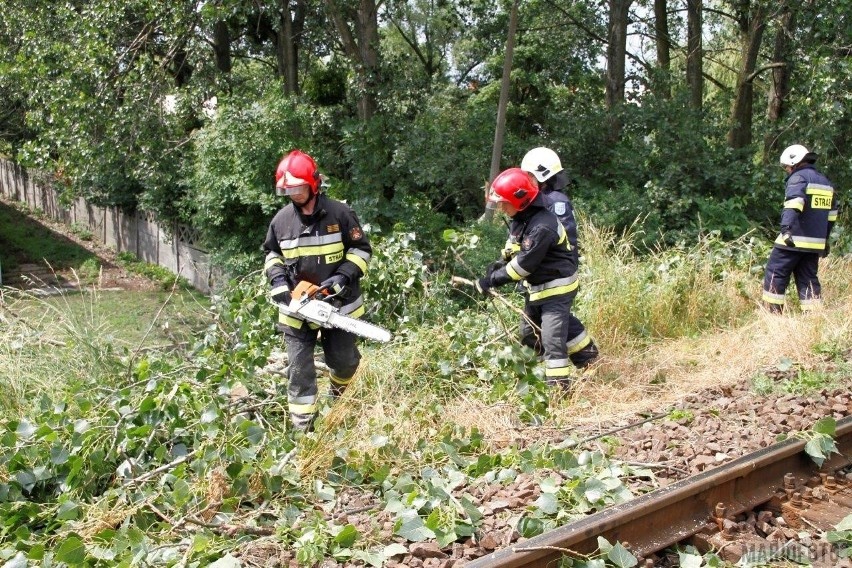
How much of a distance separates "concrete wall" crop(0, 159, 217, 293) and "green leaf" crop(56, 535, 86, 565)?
968 cm

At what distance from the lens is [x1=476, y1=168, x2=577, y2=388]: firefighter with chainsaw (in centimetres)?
554

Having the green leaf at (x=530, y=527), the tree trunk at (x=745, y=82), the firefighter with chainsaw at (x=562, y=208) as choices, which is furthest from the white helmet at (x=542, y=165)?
the tree trunk at (x=745, y=82)

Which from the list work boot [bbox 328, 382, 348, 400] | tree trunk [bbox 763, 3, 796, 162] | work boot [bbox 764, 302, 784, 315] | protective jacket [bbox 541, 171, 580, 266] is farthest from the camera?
tree trunk [bbox 763, 3, 796, 162]

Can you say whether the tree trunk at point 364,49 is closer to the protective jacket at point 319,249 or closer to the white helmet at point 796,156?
the white helmet at point 796,156

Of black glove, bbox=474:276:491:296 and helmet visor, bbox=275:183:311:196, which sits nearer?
helmet visor, bbox=275:183:311:196

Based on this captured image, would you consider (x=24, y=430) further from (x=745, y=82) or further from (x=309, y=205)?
(x=745, y=82)

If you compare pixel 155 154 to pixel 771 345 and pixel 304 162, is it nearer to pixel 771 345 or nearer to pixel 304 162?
pixel 304 162

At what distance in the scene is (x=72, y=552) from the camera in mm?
3365

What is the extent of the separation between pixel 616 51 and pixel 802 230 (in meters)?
7.91

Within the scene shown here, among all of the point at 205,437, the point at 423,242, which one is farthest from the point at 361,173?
the point at 205,437

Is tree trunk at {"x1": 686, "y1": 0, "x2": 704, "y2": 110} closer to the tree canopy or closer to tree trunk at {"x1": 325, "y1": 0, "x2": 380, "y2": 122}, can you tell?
the tree canopy

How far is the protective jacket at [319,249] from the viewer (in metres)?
5.33

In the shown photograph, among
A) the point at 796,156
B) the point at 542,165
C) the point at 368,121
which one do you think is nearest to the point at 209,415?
the point at 542,165

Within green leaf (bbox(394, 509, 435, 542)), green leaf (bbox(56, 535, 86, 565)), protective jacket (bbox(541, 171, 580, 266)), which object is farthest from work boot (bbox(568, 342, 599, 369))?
green leaf (bbox(56, 535, 86, 565))
